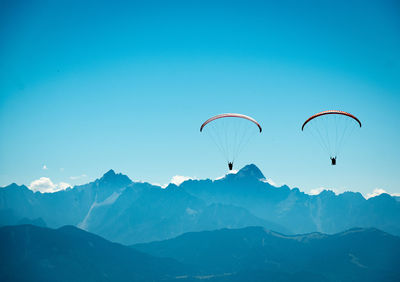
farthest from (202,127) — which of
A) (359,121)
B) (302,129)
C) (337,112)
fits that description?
(359,121)

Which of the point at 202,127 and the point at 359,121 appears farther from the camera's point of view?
the point at 202,127

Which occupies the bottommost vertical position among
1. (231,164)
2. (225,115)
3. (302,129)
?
(231,164)

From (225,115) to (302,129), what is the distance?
13741 mm

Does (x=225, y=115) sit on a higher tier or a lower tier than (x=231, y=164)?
higher

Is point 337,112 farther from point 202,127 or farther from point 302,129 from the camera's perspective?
point 202,127

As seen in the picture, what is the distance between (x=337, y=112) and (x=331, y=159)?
850cm

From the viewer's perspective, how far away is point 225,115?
184 ft

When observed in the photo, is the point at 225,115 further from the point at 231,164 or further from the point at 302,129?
the point at 302,129

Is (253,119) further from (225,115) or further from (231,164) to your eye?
(231,164)

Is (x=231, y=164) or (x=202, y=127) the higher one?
(x=202, y=127)

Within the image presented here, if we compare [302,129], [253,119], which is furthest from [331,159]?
[253,119]

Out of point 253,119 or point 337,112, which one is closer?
point 337,112

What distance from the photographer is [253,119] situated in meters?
54.9

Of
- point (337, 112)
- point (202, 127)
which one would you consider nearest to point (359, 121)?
point (337, 112)
